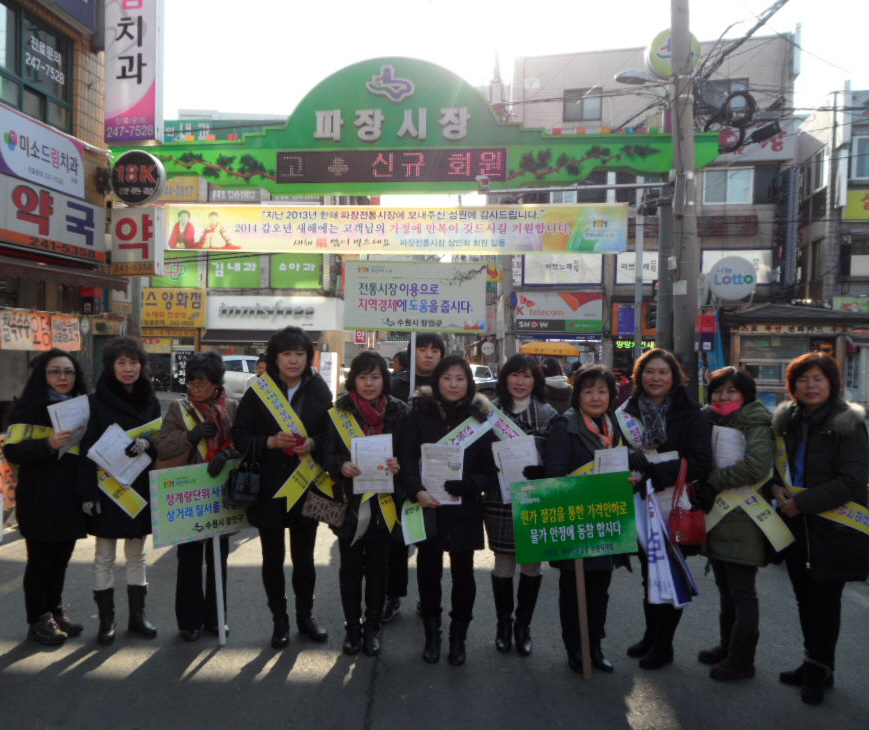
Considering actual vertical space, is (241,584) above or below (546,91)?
below

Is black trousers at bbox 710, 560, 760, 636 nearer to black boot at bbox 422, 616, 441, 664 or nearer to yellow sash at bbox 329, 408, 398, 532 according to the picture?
black boot at bbox 422, 616, 441, 664

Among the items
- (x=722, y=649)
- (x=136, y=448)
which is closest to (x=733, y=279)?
(x=722, y=649)

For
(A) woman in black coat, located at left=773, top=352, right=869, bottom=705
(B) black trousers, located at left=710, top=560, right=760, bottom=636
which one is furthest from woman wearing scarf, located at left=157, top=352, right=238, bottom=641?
(A) woman in black coat, located at left=773, top=352, right=869, bottom=705

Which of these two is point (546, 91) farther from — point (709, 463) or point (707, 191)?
point (709, 463)

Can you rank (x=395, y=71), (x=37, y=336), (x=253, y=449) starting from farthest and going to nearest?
(x=395, y=71) → (x=37, y=336) → (x=253, y=449)

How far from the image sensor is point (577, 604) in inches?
149

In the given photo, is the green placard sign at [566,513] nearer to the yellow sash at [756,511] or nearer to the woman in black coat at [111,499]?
the yellow sash at [756,511]

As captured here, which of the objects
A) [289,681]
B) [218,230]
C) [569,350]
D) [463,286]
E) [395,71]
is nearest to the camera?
[289,681]

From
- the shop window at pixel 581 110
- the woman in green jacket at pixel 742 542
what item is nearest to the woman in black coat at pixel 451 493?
the woman in green jacket at pixel 742 542

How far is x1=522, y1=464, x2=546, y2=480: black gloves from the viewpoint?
3828 mm

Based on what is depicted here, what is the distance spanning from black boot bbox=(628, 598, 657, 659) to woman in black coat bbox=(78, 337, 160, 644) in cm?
287

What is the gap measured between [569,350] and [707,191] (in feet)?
32.8

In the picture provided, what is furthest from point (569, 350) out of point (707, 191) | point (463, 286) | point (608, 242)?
point (463, 286)

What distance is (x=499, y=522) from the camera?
399 cm
